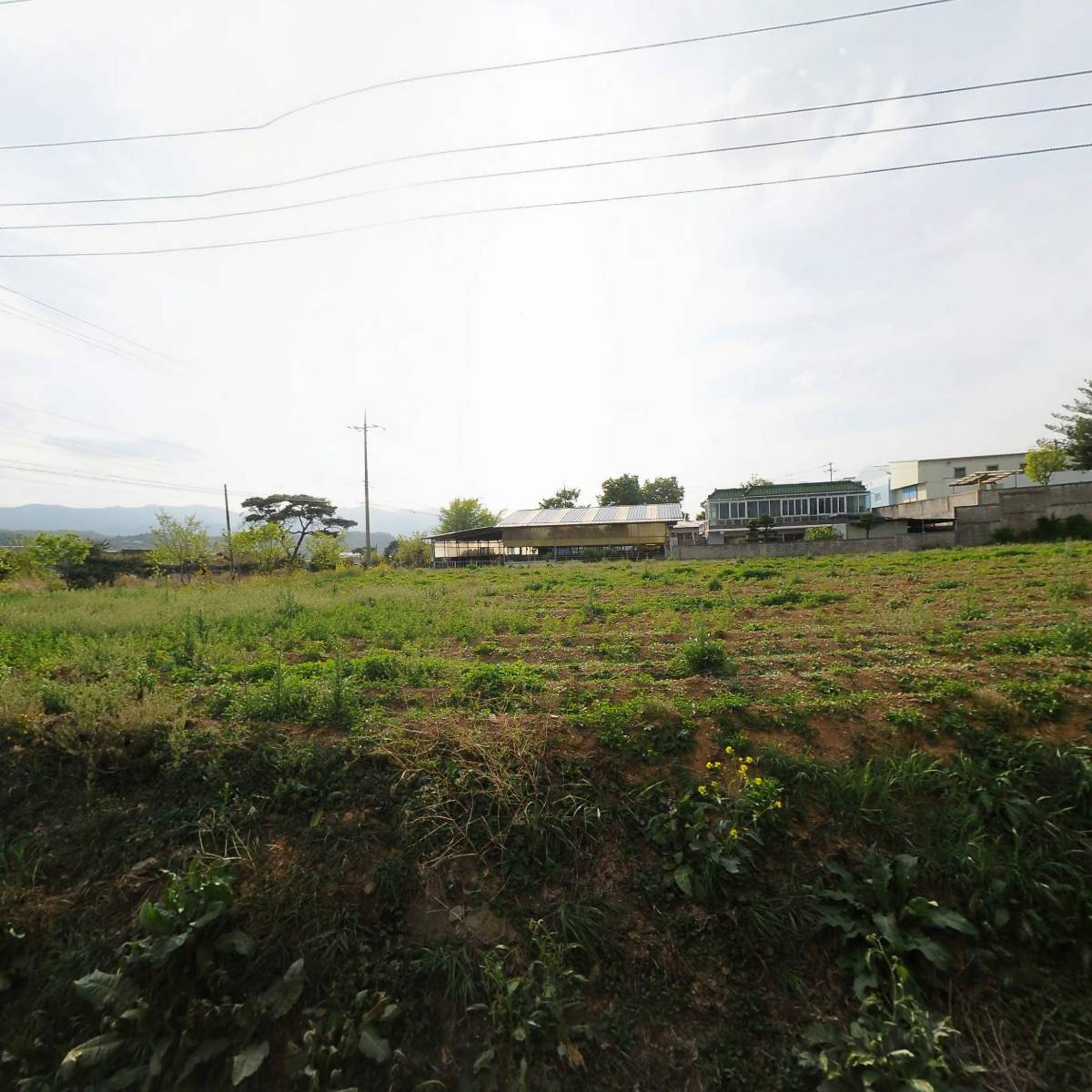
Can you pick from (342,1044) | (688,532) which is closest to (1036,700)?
(342,1044)

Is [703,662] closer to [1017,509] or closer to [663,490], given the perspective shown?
[1017,509]

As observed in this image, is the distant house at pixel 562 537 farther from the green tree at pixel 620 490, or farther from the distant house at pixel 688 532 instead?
the green tree at pixel 620 490

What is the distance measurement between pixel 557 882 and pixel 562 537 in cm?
4106

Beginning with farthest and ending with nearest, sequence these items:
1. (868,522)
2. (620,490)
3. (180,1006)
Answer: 1. (620,490)
2. (868,522)
3. (180,1006)

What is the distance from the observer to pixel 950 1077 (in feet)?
7.69

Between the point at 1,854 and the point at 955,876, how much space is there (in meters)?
6.47

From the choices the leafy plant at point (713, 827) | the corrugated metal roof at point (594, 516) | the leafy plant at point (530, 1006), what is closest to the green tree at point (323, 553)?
the corrugated metal roof at point (594, 516)

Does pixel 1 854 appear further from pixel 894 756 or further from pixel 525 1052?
pixel 894 756

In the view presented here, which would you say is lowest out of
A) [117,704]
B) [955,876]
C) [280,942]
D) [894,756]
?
[280,942]

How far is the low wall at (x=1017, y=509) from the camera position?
2345 centimetres

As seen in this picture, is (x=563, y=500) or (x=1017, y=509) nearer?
(x=1017, y=509)

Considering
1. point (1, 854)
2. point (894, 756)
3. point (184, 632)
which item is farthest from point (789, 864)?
point (184, 632)

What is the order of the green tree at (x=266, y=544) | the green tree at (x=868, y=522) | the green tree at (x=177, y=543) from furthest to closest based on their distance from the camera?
1. the green tree at (x=868, y=522)
2. the green tree at (x=266, y=544)
3. the green tree at (x=177, y=543)

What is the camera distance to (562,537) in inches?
1740
